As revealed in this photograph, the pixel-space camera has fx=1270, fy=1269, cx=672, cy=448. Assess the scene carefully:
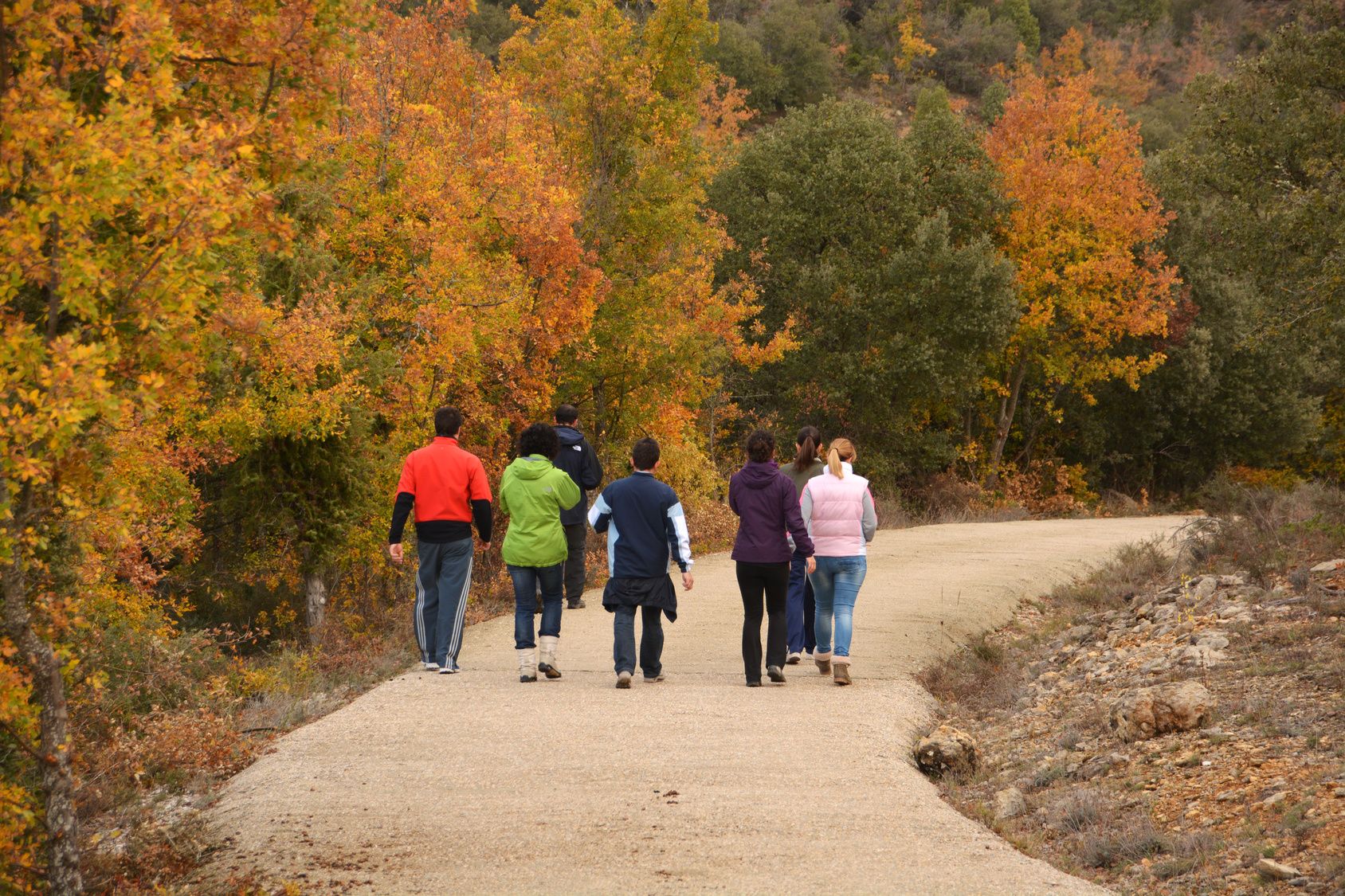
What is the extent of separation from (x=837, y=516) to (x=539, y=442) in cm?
273

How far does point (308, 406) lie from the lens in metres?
18.3

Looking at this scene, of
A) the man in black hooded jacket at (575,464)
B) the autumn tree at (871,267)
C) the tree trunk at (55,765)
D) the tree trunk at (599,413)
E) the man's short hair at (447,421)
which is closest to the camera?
the tree trunk at (55,765)

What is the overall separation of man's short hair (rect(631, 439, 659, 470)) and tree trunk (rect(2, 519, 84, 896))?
17.2 feet

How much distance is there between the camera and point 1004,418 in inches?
1628

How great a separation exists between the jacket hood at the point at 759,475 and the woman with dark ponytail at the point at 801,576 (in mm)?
694

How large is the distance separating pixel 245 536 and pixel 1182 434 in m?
33.3

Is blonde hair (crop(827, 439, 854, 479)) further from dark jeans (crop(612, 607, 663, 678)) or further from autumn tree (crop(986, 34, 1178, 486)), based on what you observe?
autumn tree (crop(986, 34, 1178, 486))

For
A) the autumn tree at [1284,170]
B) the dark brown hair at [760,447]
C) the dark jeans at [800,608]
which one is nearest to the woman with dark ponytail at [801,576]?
the dark jeans at [800,608]

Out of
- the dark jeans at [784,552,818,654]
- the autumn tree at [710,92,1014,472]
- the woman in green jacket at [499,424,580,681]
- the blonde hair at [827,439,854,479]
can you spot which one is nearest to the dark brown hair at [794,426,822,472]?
the blonde hair at [827,439,854,479]

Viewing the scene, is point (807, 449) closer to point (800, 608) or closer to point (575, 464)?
point (800, 608)

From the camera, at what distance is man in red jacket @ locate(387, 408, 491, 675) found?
36.5 feet

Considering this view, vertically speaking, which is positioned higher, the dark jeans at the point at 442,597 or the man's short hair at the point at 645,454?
the man's short hair at the point at 645,454

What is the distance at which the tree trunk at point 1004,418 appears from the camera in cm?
4047

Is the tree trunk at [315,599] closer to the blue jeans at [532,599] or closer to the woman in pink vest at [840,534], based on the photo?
the blue jeans at [532,599]
